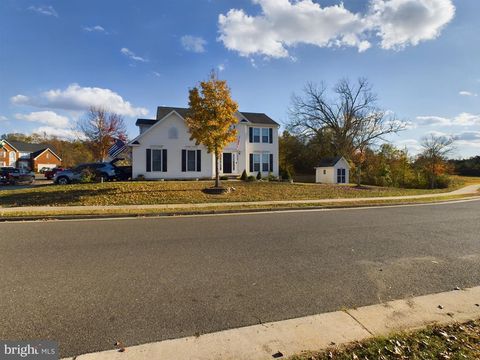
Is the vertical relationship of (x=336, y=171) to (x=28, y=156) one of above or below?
below

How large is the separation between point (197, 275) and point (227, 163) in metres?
21.4

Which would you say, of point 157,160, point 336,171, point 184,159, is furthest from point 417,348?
point 336,171

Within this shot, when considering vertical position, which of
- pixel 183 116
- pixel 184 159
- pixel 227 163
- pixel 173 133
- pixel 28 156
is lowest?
pixel 227 163

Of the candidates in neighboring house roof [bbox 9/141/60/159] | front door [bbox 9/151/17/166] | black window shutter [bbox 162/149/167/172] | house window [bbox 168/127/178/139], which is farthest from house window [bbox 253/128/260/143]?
neighboring house roof [bbox 9/141/60/159]

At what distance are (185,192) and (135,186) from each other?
3.40 m

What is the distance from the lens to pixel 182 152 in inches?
947

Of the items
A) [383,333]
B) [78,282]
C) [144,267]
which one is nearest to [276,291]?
[383,333]

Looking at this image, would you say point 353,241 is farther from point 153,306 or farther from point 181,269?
point 153,306

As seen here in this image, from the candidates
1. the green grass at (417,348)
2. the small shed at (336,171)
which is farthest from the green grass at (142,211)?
the small shed at (336,171)

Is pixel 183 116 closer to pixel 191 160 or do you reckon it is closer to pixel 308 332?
pixel 191 160

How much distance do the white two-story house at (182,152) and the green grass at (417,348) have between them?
813 inches

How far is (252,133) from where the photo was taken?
27.9 m

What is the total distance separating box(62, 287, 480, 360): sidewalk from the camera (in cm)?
281

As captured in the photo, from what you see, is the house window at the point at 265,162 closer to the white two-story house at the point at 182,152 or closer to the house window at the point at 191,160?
the white two-story house at the point at 182,152
